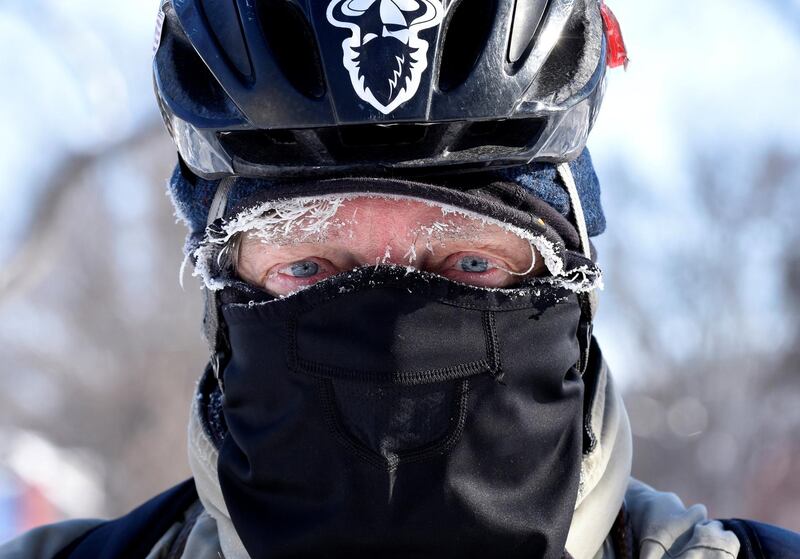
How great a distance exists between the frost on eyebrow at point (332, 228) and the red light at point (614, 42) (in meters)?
0.56

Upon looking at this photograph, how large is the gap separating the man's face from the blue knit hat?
0.33ft

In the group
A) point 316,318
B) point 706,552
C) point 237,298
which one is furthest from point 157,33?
point 706,552

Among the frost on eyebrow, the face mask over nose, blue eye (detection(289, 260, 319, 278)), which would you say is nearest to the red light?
the frost on eyebrow

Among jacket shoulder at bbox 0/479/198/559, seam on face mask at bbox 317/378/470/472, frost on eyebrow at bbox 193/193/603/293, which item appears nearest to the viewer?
seam on face mask at bbox 317/378/470/472

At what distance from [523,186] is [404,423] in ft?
1.75

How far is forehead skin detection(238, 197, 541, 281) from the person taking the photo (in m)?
1.93

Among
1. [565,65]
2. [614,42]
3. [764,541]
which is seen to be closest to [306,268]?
[565,65]

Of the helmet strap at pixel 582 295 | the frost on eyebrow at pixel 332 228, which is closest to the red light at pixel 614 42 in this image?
the helmet strap at pixel 582 295

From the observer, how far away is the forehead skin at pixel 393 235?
1.93 m

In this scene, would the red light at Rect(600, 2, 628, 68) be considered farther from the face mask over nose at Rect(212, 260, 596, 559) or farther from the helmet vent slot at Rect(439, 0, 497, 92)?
the face mask over nose at Rect(212, 260, 596, 559)

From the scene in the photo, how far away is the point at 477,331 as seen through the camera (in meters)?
1.84

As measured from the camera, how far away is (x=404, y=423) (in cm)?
179

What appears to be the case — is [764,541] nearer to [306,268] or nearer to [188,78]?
[306,268]

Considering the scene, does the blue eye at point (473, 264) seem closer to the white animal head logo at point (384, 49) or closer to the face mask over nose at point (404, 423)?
the face mask over nose at point (404, 423)
